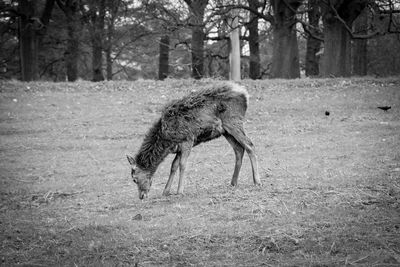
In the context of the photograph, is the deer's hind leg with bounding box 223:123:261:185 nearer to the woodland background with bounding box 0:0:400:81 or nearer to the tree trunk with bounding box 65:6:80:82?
the woodland background with bounding box 0:0:400:81

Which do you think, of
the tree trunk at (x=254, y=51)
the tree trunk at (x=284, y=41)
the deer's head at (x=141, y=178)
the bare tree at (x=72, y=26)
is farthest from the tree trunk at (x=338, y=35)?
the deer's head at (x=141, y=178)

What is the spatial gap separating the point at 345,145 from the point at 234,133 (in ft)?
18.2

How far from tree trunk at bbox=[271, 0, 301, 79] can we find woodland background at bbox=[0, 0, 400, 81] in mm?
48

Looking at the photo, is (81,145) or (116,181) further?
(81,145)

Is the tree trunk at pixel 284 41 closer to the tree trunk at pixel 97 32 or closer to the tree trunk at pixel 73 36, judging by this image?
the tree trunk at pixel 97 32

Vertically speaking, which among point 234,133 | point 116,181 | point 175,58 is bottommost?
point 116,181

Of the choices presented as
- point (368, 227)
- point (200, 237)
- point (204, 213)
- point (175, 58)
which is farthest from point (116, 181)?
point (175, 58)

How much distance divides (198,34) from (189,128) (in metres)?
23.7

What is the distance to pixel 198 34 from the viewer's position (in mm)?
33094

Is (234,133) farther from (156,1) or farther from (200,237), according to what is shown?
(156,1)

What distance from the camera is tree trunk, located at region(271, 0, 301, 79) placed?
2764 centimetres

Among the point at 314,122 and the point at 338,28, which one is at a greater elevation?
the point at 338,28

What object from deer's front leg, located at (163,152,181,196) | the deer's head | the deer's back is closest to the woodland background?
the deer's back

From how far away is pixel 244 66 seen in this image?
42.1 m
